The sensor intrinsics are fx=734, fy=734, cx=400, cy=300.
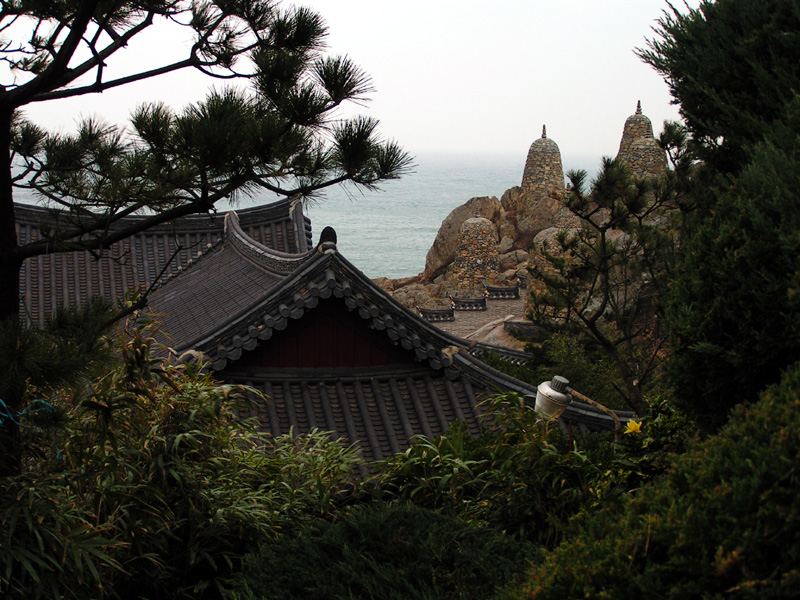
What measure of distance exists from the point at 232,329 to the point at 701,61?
4684 millimetres

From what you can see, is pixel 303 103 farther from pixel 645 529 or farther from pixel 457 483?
pixel 645 529

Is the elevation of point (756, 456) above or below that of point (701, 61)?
below

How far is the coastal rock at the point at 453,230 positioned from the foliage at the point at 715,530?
35.4 meters

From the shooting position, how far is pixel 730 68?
13.4 feet

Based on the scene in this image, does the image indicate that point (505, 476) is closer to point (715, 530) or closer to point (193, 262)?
point (715, 530)

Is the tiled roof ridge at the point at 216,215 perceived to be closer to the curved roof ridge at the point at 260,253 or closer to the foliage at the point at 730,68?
the curved roof ridge at the point at 260,253

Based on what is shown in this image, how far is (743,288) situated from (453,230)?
35.5 meters

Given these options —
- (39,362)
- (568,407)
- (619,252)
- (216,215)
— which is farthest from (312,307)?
(619,252)

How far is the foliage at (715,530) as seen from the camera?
222 cm

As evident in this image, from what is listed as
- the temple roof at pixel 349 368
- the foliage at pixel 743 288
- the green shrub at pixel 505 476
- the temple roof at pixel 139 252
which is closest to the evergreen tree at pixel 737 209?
the foliage at pixel 743 288

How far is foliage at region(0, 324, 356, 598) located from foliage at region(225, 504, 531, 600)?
597 millimetres

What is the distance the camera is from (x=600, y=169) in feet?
45.2

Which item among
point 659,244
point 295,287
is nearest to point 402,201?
point 659,244

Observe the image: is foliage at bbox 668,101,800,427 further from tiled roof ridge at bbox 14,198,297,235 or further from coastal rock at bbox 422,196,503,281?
coastal rock at bbox 422,196,503,281
